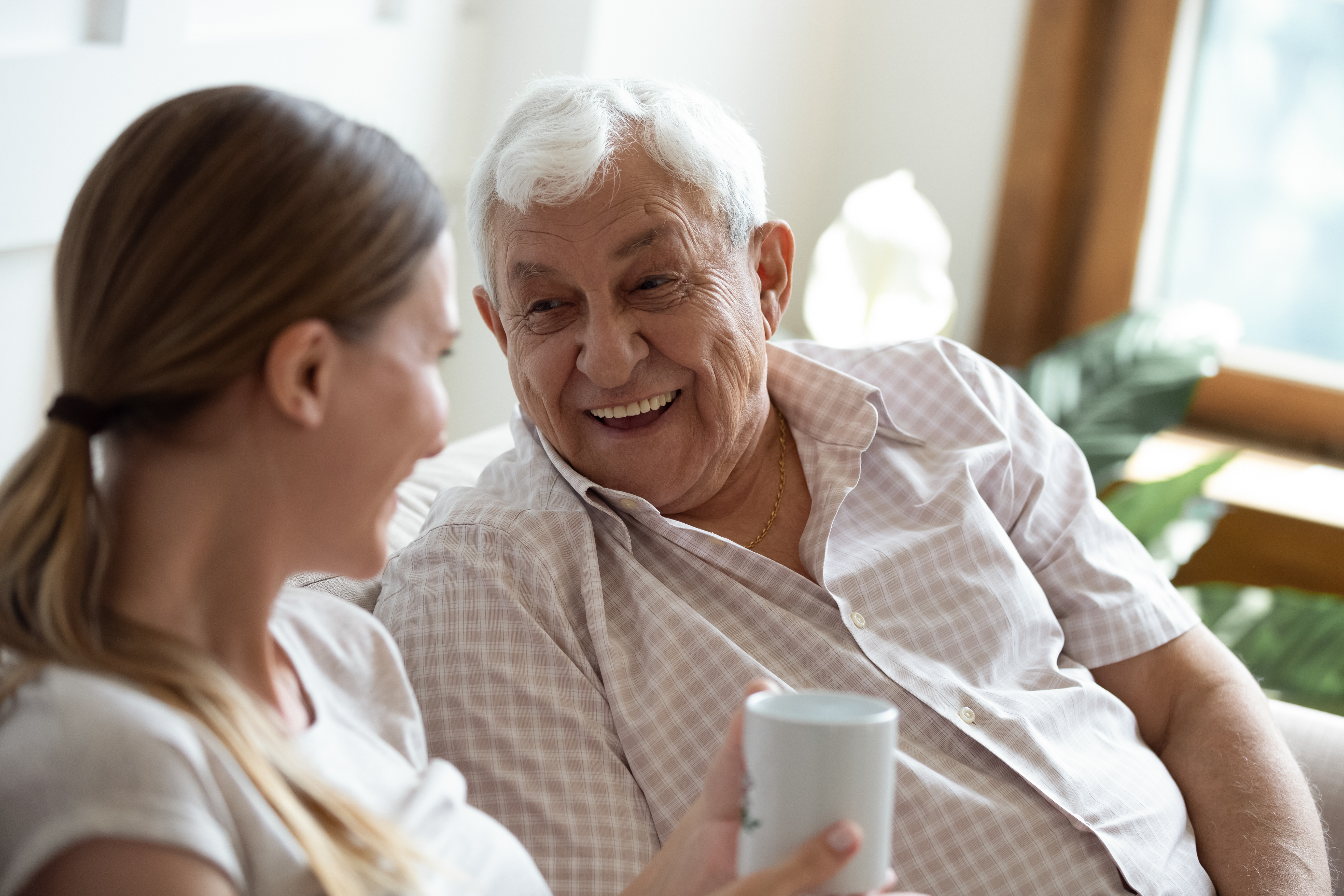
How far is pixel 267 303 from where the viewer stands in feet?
2.53

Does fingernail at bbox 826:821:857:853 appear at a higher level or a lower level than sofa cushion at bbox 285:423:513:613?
higher

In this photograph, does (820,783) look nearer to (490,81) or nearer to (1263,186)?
(490,81)

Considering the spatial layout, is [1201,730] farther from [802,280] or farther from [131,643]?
[802,280]

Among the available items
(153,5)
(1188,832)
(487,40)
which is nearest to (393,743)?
(1188,832)

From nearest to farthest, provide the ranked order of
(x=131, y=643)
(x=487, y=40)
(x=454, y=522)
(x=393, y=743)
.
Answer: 1. (x=131, y=643)
2. (x=393, y=743)
3. (x=454, y=522)
4. (x=487, y=40)

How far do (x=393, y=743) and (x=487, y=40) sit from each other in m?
1.55

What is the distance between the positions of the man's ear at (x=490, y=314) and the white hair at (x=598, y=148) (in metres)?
0.03

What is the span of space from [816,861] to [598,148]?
870 millimetres

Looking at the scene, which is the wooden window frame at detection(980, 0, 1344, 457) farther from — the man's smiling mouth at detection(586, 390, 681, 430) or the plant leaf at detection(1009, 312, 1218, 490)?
the man's smiling mouth at detection(586, 390, 681, 430)

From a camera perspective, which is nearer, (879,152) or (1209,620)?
(1209,620)

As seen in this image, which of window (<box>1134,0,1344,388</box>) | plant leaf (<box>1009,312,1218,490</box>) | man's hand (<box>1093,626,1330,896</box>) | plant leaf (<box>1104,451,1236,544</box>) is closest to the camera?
man's hand (<box>1093,626,1330,896</box>)

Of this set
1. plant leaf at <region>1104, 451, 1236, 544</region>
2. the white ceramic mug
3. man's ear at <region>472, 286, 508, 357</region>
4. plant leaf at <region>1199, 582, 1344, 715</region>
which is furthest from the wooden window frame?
the white ceramic mug

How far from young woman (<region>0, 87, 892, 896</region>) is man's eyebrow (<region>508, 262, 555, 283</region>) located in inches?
Result: 21.8

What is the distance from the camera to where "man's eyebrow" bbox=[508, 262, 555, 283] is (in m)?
1.42
